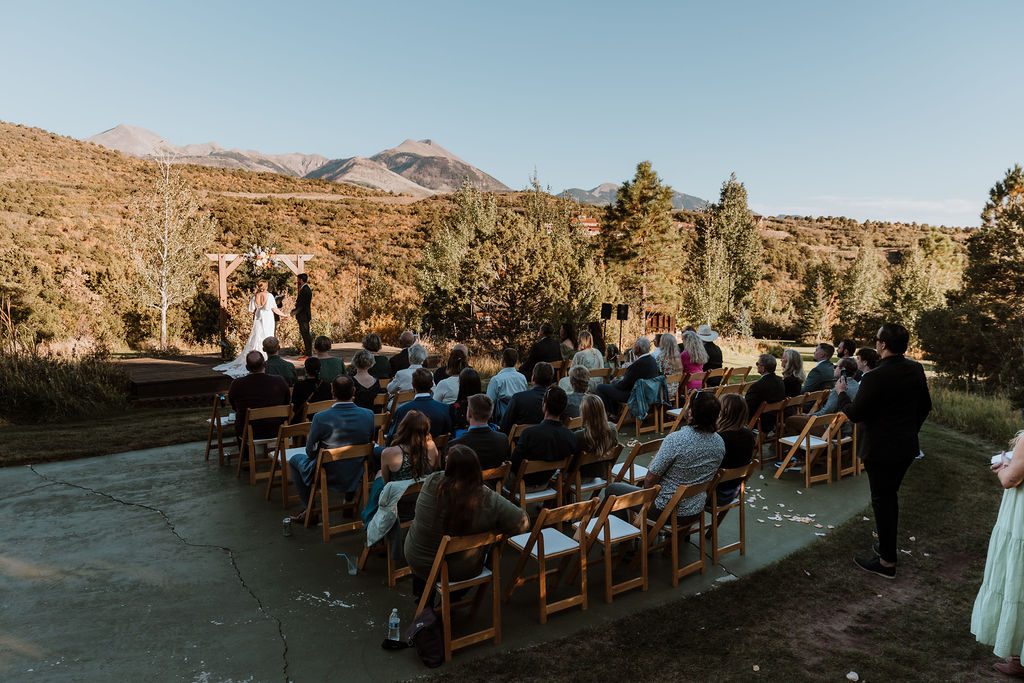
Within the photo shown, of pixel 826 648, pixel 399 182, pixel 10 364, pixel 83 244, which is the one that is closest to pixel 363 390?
pixel 826 648

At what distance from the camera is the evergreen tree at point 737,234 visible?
1583 inches

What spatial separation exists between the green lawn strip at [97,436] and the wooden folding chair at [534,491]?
5234 millimetres

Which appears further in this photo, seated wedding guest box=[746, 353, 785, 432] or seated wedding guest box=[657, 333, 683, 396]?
seated wedding guest box=[657, 333, 683, 396]

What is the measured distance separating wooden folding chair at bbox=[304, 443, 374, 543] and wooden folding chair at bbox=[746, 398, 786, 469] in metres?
4.11

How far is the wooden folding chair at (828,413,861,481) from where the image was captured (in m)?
6.00

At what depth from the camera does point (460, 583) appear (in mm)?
3219

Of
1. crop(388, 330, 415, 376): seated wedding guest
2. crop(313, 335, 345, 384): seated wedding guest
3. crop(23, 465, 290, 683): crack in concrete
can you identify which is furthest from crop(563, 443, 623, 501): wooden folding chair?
crop(313, 335, 345, 384): seated wedding guest

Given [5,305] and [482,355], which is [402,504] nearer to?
[482,355]

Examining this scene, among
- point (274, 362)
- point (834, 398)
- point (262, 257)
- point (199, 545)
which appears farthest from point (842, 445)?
point (262, 257)

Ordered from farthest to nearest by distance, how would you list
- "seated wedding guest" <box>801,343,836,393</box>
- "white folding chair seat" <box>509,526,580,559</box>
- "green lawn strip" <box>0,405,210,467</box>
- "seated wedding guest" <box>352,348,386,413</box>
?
"seated wedding guest" <box>801,343,836,393</box> < "green lawn strip" <box>0,405,210,467</box> < "seated wedding guest" <box>352,348,386,413</box> < "white folding chair seat" <box>509,526,580,559</box>

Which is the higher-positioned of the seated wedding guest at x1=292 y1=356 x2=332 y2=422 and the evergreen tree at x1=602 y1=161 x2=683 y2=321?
the evergreen tree at x1=602 y1=161 x2=683 y2=321

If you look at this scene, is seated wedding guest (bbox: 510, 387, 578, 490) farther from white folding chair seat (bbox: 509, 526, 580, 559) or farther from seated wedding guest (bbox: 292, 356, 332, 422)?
seated wedding guest (bbox: 292, 356, 332, 422)

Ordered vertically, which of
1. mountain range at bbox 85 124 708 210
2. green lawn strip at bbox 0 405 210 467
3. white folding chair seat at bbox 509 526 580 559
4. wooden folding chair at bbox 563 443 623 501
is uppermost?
mountain range at bbox 85 124 708 210

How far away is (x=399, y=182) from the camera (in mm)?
81875
